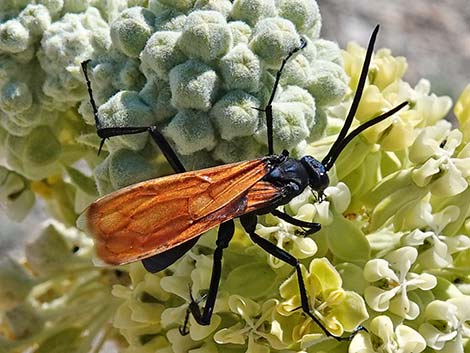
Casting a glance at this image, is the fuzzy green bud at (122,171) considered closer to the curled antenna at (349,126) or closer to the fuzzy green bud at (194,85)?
the fuzzy green bud at (194,85)

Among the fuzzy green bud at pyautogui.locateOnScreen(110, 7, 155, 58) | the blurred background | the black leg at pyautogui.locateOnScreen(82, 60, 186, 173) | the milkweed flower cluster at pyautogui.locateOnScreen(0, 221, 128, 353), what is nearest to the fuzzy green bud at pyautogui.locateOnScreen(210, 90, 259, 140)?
the black leg at pyautogui.locateOnScreen(82, 60, 186, 173)

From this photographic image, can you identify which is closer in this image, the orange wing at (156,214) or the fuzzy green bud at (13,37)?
the orange wing at (156,214)

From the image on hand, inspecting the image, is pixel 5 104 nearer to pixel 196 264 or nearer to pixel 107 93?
pixel 107 93

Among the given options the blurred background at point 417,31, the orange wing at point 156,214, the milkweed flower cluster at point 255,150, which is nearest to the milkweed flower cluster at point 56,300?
the milkweed flower cluster at point 255,150

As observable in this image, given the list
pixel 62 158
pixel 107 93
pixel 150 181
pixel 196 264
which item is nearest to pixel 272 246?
pixel 196 264

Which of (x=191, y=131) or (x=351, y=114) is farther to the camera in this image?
(x=351, y=114)

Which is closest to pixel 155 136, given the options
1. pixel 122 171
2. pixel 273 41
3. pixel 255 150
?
pixel 122 171

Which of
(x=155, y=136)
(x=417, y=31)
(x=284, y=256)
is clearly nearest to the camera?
(x=155, y=136)

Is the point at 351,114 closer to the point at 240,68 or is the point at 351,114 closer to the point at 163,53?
the point at 240,68
